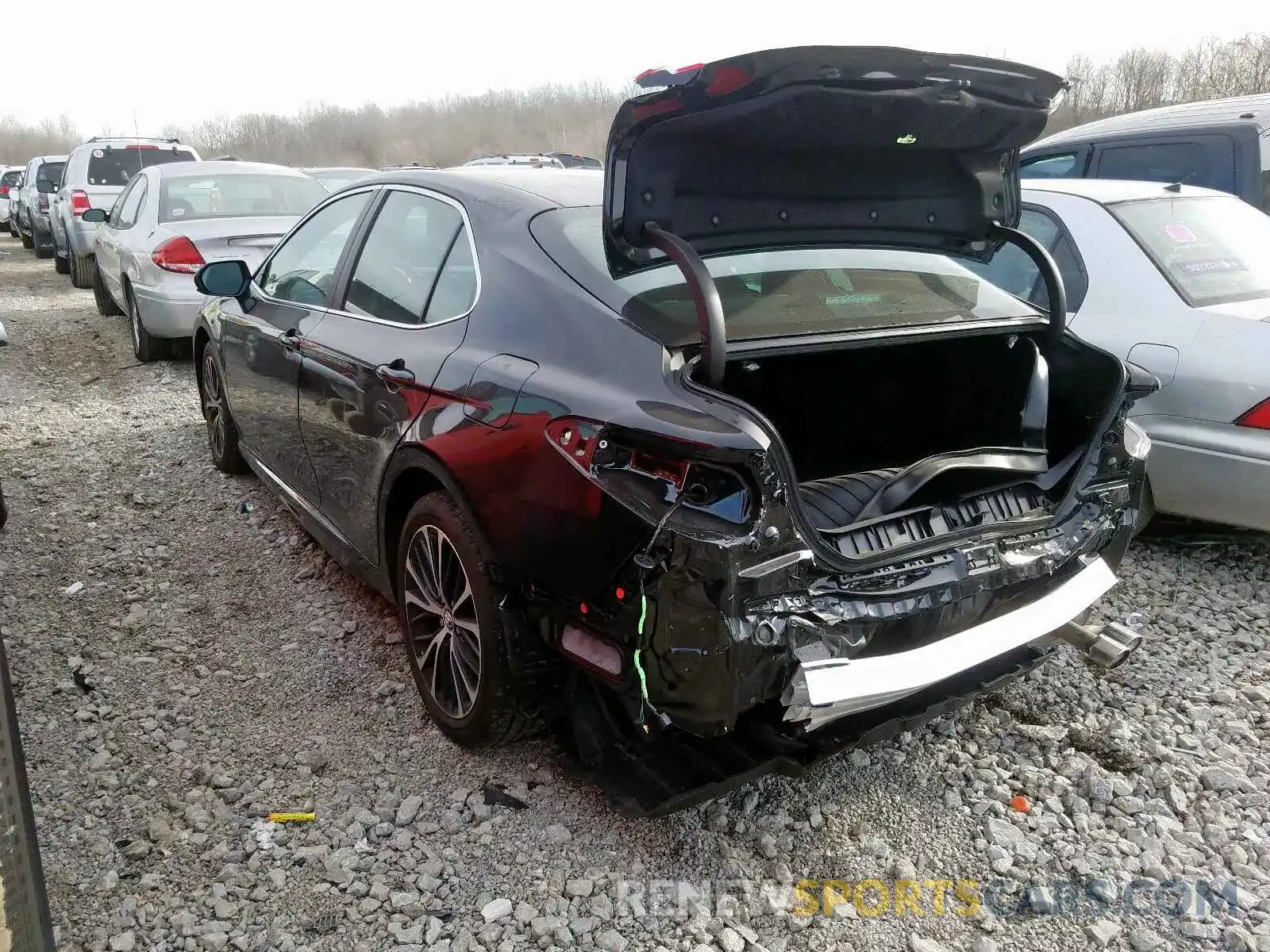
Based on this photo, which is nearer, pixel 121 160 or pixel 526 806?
pixel 526 806

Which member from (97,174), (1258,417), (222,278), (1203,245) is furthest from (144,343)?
(1258,417)

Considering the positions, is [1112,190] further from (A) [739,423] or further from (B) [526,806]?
(B) [526,806]

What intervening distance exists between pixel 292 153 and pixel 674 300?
70510 millimetres

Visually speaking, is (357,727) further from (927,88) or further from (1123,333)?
(1123,333)

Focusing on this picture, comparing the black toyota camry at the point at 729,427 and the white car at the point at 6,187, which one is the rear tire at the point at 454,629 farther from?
the white car at the point at 6,187

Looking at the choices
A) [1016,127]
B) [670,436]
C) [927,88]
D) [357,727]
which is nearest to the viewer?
[670,436]

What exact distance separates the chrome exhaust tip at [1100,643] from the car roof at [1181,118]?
15.0 ft

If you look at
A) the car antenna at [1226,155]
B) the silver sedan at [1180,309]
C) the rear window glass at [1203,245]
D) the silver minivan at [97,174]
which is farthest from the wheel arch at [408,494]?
the silver minivan at [97,174]

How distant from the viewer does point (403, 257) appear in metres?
3.23

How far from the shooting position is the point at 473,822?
104 inches

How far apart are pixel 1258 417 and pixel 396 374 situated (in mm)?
3157

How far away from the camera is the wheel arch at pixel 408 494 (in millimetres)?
2578

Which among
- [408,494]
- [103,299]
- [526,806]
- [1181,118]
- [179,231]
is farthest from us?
[103,299]

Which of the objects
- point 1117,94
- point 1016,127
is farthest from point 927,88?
point 1117,94
